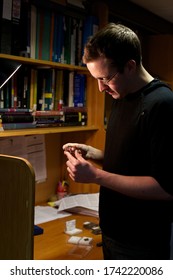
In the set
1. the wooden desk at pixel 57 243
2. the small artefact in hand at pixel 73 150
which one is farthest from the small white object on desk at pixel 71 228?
the small artefact in hand at pixel 73 150

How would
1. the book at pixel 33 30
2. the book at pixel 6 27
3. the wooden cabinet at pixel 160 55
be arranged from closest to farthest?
the book at pixel 6 27 → the book at pixel 33 30 → the wooden cabinet at pixel 160 55

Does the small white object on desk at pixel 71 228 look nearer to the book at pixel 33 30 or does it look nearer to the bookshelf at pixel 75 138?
the bookshelf at pixel 75 138

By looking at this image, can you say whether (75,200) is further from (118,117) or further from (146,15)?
(146,15)

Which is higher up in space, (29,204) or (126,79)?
(126,79)

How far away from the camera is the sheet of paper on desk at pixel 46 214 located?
6.91 feet

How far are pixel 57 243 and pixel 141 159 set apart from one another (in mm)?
699

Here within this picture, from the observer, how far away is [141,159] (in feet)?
4.42

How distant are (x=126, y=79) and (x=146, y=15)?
173 centimetres

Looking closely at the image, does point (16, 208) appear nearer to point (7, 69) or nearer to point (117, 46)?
point (117, 46)

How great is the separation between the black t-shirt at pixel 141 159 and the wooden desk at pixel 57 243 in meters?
0.29

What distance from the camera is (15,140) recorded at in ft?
7.17

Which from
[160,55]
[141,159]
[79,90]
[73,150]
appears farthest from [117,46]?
[160,55]

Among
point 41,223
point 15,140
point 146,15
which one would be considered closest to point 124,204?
point 41,223

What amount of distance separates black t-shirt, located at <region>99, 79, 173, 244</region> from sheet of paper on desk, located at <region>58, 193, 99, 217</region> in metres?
0.73
